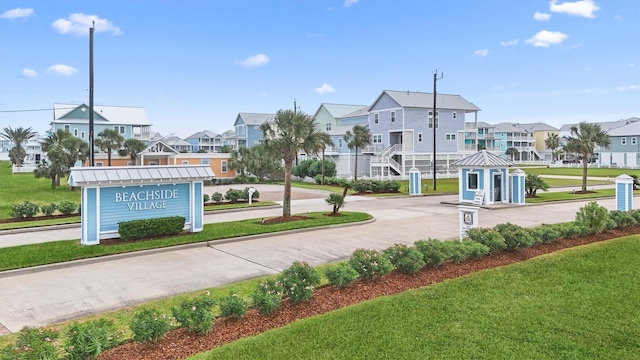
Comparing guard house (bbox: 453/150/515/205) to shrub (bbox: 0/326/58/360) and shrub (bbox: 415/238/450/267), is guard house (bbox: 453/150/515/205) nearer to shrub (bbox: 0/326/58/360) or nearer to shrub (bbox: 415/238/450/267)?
shrub (bbox: 415/238/450/267)

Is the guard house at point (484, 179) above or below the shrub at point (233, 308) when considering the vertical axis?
above

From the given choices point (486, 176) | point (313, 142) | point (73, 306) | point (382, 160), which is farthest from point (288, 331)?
point (382, 160)

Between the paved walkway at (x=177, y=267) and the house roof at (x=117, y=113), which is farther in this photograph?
the house roof at (x=117, y=113)

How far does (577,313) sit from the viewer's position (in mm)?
6617

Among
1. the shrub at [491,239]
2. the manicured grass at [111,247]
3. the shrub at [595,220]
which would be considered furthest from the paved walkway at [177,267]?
the shrub at [595,220]

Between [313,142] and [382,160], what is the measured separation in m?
31.4

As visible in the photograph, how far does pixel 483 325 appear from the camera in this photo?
6.19 meters

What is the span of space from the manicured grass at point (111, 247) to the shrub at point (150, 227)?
38 centimetres

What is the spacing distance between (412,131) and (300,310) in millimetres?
44978

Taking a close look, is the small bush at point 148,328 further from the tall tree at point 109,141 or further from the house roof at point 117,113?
the house roof at point 117,113

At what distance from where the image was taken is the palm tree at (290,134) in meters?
17.6

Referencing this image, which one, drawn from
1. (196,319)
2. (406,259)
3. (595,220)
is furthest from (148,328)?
(595,220)

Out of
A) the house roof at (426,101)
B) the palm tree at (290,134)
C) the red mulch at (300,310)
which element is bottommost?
the red mulch at (300,310)

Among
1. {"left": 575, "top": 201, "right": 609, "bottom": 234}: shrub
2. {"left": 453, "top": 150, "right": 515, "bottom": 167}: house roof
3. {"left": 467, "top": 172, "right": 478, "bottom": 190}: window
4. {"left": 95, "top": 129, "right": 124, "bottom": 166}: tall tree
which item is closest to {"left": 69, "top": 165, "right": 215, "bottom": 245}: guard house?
{"left": 575, "top": 201, "right": 609, "bottom": 234}: shrub
